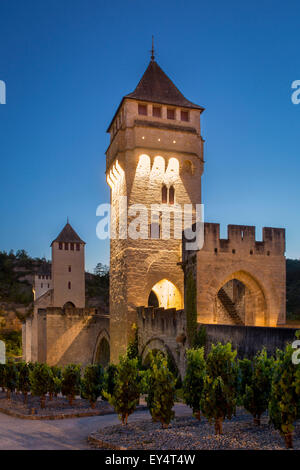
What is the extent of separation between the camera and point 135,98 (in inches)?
879

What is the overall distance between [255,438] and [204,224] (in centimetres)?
896

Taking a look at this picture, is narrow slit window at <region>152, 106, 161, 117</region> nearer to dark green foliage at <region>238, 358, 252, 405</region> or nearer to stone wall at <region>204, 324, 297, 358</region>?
stone wall at <region>204, 324, 297, 358</region>

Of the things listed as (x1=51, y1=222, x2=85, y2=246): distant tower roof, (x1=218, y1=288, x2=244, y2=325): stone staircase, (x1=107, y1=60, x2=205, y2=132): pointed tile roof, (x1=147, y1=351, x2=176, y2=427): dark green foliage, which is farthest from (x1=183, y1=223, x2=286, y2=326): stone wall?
(x1=51, y1=222, x2=85, y2=246): distant tower roof

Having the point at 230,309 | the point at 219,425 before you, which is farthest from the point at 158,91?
the point at 219,425

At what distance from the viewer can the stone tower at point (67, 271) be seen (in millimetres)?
37125

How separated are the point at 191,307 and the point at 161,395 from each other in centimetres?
693

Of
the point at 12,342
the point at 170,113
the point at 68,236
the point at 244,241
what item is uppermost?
the point at 170,113

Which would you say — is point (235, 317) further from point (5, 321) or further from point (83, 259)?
point (5, 321)

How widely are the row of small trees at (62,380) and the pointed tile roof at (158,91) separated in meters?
13.8

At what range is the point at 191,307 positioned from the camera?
15695mm

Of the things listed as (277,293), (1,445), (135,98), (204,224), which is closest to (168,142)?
(135,98)

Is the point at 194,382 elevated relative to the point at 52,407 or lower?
elevated

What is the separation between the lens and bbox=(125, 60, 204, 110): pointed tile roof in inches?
906

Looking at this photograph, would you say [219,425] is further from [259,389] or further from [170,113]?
[170,113]
